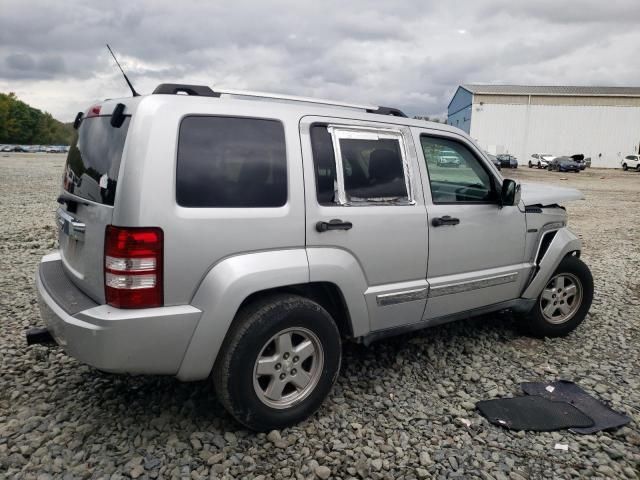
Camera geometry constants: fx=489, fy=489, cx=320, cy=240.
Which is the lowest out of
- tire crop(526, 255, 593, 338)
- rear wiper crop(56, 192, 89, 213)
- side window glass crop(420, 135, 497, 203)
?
tire crop(526, 255, 593, 338)

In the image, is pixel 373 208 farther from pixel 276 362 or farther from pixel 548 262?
pixel 548 262

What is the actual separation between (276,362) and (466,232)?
1756mm

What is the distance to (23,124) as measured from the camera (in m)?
100

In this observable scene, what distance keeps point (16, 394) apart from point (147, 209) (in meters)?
1.94

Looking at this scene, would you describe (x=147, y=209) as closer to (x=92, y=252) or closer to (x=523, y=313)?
(x=92, y=252)

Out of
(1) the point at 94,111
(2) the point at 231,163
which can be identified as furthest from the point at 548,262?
(1) the point at 94,111

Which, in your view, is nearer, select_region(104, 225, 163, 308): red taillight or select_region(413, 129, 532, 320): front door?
select_region(104, 225, 163, 308): red taillight

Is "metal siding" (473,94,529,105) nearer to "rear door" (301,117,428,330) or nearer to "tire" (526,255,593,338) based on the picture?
"tire" (526,255,593,338)

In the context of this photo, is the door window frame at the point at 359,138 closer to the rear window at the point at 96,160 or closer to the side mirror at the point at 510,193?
the side mirror at the point at 510,193

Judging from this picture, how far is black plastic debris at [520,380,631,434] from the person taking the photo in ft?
10.4

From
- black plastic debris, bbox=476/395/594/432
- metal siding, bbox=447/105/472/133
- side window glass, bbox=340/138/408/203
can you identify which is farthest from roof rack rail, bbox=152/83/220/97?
metal siding, bbox=447/105/472/133

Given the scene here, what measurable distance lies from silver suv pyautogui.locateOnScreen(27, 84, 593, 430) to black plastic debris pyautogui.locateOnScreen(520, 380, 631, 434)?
0.79m

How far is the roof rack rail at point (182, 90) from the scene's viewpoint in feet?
9.09

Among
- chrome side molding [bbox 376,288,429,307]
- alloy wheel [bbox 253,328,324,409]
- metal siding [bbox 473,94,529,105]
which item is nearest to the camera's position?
alloy wheel [bbox 253,328,324,409]
